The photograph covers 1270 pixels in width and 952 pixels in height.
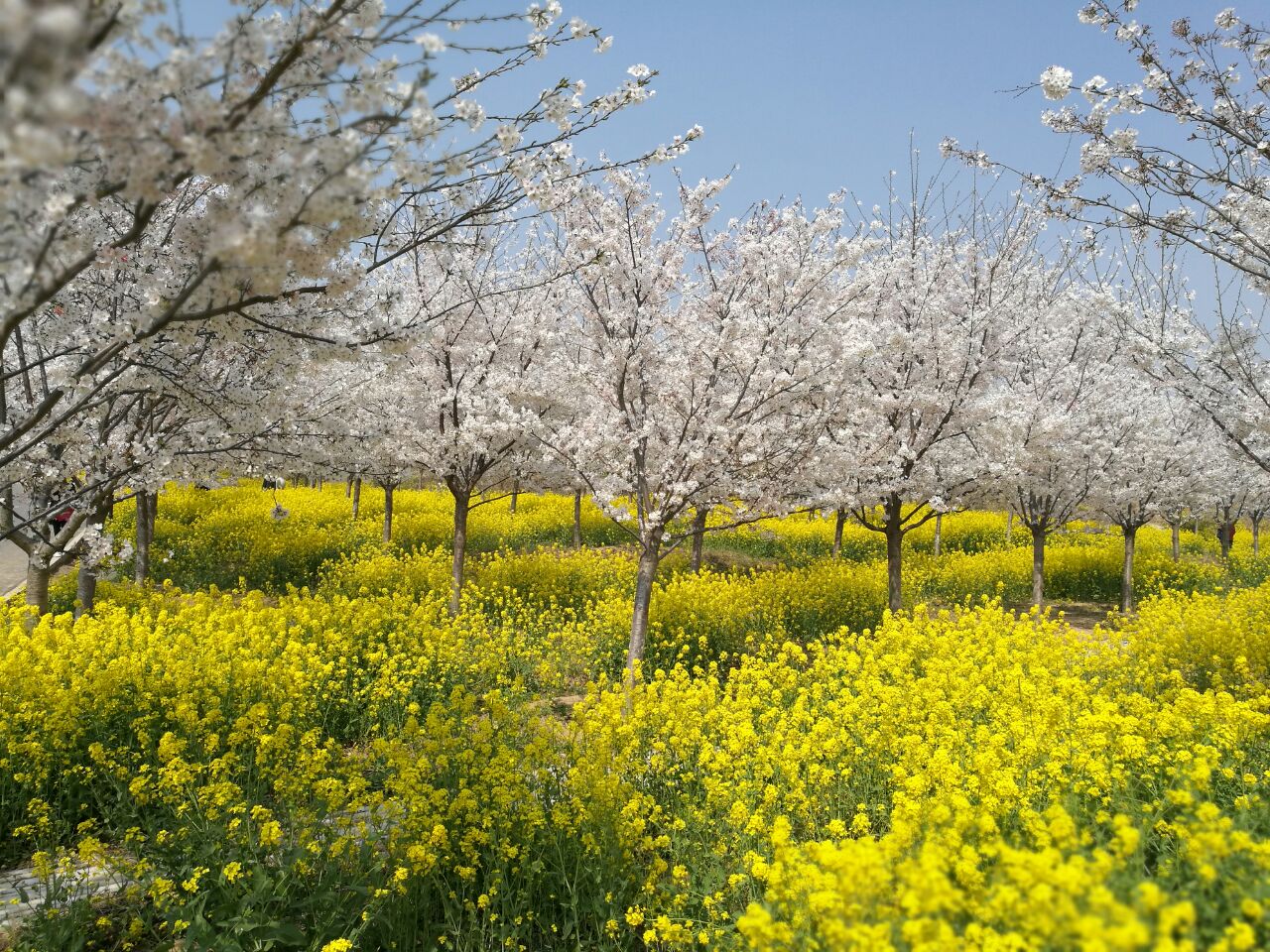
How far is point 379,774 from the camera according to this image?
5.86 m

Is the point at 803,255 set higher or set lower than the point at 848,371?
higher

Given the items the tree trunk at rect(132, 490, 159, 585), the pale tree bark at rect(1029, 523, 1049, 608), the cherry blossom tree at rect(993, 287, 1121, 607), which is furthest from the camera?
the pale tree bark at rect(1029, 523, 1049, 608)

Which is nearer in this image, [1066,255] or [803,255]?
[803,255]

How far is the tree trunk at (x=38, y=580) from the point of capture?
7422 millimetres

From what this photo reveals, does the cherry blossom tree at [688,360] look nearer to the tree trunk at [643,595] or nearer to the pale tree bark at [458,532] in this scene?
the tree trunk at [643,595]

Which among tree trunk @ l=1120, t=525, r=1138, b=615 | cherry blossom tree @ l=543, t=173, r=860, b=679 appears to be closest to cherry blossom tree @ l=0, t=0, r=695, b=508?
cherry blossom tree @ l=543, t=173, r=860, b=679

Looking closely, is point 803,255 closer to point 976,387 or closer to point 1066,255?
point 976,387

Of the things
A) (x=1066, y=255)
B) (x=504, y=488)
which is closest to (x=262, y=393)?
(x=1066, y=255)

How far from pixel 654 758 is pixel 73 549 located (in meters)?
5.99

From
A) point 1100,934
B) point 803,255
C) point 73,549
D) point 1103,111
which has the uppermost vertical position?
point 1103,111

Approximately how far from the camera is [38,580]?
7.57 m

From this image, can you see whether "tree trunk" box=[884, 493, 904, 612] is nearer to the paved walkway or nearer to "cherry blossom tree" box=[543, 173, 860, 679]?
"cherry blossom tree" box=[543, 173, 860, 679]

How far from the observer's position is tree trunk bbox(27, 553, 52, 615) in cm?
742

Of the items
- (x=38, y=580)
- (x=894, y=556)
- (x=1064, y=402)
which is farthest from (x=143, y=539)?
(x=1064, y=402)
